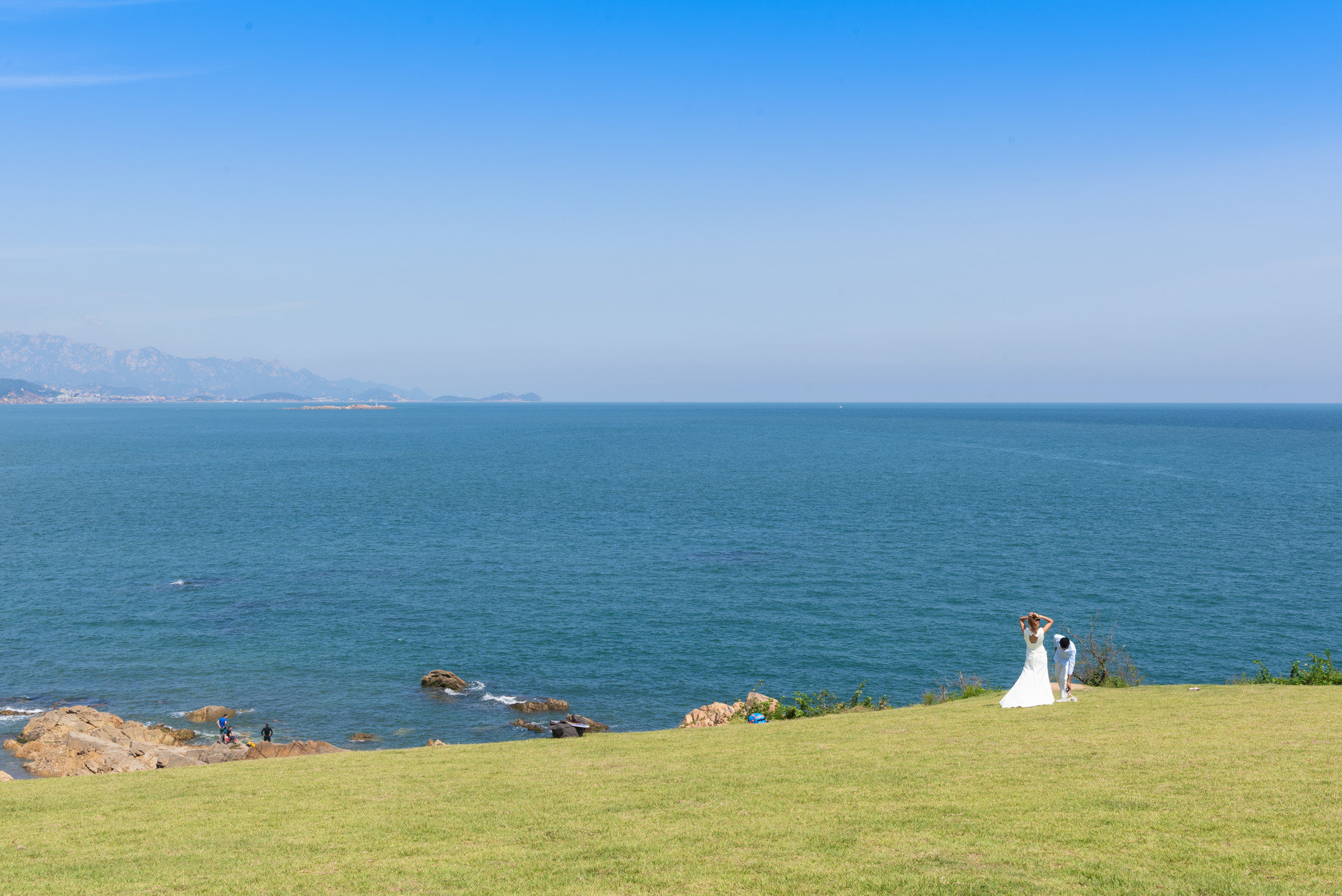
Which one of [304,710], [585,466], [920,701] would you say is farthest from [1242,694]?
[585,466]

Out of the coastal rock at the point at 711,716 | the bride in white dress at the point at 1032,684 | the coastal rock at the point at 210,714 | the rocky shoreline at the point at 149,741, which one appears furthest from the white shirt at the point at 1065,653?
the coastal rock at the point at 210,714

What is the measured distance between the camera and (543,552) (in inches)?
3172

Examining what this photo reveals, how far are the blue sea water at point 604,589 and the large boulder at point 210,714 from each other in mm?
1413

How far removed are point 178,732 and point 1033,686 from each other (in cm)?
4083

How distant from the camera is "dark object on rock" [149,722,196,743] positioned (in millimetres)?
40406

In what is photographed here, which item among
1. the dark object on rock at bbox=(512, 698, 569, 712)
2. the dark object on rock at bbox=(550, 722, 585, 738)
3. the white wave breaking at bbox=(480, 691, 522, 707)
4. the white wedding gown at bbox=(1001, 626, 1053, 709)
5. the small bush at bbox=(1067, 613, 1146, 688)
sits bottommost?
the white wave breaking at bbox=(480, 691, 522, 707)

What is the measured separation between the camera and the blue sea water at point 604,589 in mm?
48375

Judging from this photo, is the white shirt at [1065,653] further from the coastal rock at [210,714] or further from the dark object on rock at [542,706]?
the coastal rock at [210,714]

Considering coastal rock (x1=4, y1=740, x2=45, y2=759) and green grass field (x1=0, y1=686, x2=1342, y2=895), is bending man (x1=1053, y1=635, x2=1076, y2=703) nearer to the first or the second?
green grass field (x1=0, y1=686, x2=1342, y2=895)

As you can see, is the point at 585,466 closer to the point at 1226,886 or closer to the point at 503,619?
A: the point at 503,619

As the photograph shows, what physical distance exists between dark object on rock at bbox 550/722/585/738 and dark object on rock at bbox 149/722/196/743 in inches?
772

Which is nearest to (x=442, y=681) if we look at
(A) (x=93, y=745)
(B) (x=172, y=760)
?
(B) (x=172, y=760)

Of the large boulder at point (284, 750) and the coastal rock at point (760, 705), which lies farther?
the coastal rock at point (760, 705)

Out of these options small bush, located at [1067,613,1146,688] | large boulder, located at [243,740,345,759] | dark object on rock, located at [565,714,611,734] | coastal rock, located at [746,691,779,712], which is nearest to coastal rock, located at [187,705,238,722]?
large boulder, located at [243,740,345,759]
